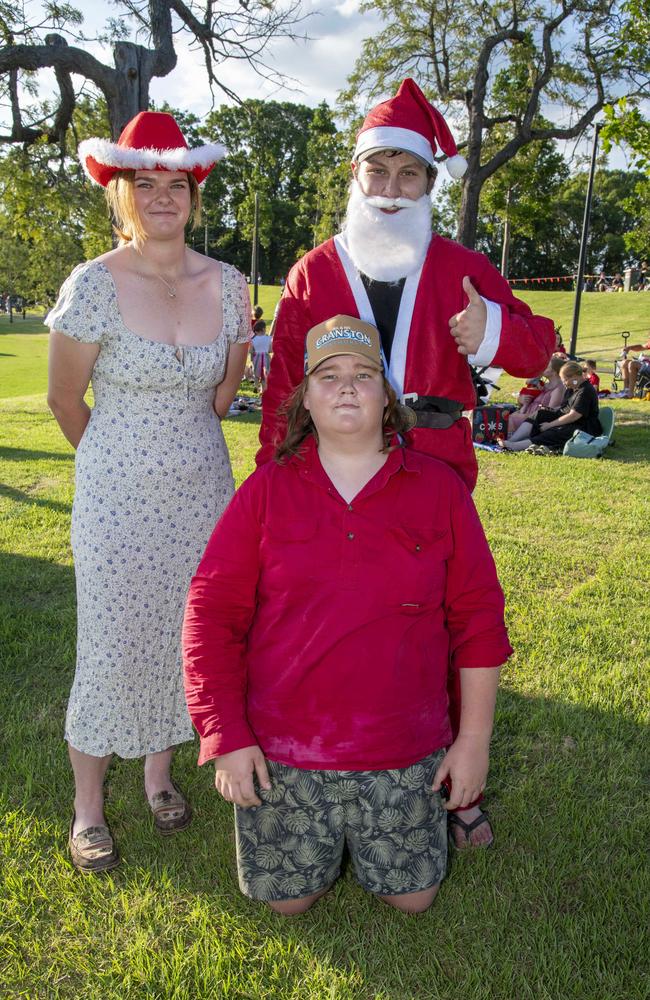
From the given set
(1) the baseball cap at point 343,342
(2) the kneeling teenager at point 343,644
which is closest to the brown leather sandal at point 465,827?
(2) the kneeling teenager at point 343,644

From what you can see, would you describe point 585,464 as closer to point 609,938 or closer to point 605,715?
point 605,715

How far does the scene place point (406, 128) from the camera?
225cm

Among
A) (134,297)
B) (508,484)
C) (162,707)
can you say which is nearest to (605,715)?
(162,707)

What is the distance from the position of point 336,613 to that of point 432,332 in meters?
0.94

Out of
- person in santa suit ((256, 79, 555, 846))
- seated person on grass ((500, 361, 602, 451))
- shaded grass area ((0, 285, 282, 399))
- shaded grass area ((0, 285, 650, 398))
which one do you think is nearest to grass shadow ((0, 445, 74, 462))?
seated person on grass ((500, 361, 602, 451))

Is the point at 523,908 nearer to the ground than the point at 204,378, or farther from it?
nearer to the ground

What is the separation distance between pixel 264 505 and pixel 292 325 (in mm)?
669

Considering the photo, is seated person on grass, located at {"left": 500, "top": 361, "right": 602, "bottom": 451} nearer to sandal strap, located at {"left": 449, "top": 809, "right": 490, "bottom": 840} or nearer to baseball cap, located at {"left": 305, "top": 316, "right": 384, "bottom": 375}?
sandal strap, located at {"left": 449, "top": 809, "right": 490, "bottom": 840}

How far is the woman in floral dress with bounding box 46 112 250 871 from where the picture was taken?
2.21m

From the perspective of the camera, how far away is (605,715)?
3.16m

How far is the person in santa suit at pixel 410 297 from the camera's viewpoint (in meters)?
2.24

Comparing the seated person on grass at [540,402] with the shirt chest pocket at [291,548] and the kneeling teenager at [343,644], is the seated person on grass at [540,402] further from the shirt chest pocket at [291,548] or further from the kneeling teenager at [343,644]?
the shirt chest pocket at [291,548]

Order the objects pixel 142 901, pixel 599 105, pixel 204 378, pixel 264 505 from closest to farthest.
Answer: pixel 264 505 → pixel 142 901 → pixel 204 378 → pixel 599 105

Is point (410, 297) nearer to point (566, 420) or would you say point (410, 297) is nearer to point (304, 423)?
point (304, 423)
